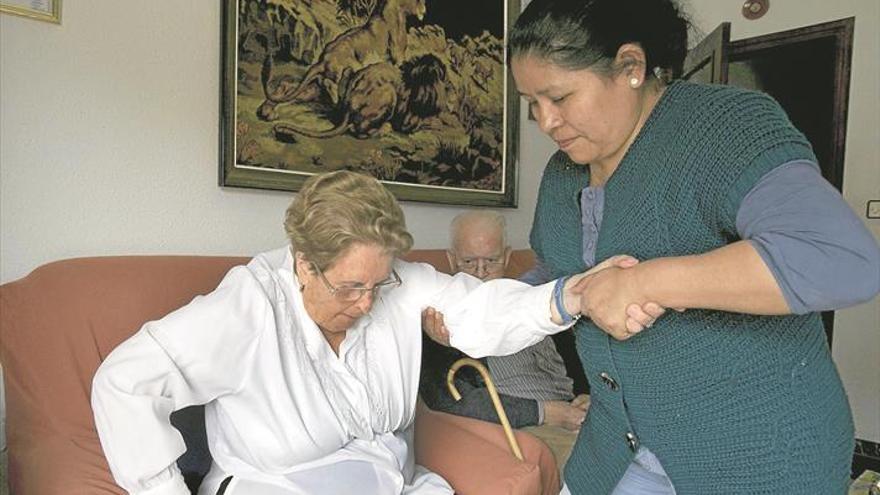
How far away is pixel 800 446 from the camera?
81 centimetres

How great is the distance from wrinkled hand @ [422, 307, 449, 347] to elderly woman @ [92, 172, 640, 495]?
Answer: 3cm

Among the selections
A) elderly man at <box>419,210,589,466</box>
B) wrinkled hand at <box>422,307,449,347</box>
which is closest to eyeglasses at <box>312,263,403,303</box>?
wrinkled hand at <box>422,307,449,347</box>

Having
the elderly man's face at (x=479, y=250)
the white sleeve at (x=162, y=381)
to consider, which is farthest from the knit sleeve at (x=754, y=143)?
the elderly man's face at (x=479, y=250)

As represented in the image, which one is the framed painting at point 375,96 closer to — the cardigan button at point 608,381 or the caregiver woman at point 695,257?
the caregiver woman at point 695,257

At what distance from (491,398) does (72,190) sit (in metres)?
1.38

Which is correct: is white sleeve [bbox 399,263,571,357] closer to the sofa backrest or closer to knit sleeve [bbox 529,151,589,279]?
knit sleeve [bbox 529,151,589,279]

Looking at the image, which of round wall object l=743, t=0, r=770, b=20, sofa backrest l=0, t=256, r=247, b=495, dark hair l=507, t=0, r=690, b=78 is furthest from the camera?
round wall object l=743, t=0, r=770, b=20

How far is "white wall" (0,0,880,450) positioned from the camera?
5.47ft

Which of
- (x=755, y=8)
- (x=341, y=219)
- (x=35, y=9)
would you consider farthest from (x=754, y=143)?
(x=755, y=8)

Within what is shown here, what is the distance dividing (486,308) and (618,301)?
51 cm

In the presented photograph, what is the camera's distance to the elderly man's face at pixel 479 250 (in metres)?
2.37

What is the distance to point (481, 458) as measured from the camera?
1.68 meters

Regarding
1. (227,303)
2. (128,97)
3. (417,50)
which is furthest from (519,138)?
(227,303)

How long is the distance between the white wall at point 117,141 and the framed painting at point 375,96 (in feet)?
0.28
